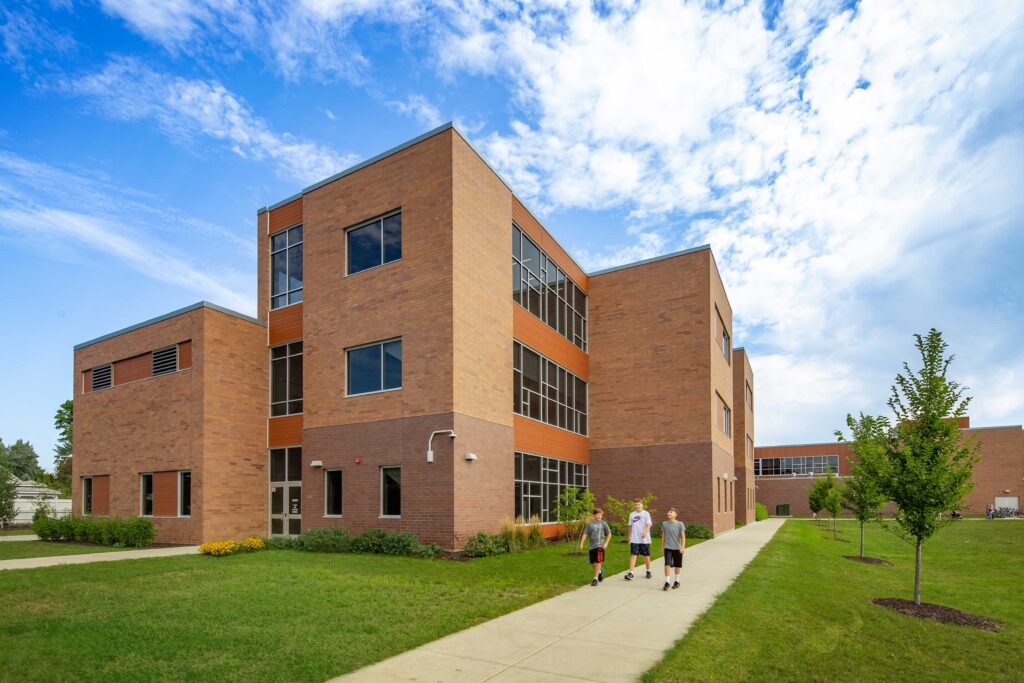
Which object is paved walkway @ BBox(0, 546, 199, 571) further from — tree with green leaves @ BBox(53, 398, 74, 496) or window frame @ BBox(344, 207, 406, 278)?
tree with green leaves @ BBox(53, 398, 74, 496)

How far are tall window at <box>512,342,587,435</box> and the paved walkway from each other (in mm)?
11120

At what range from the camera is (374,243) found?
71.3ft

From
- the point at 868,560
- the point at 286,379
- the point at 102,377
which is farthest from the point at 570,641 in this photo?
the point at 102,377

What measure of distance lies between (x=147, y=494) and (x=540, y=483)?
13912mm

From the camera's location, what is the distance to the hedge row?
21969mm

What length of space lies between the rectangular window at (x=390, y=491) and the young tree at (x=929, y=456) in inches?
491

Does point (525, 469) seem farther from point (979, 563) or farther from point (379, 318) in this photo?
point (979, 563)

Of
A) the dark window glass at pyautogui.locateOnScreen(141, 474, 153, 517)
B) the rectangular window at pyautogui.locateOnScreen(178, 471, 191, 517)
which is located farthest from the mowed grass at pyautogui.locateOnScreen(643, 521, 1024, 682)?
the dark window glass at pyautogui.locateOnScreen(141, 474, 153, 517)

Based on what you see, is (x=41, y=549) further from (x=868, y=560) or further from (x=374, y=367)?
(x=868, y=560)

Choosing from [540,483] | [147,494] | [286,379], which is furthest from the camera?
[540,483]

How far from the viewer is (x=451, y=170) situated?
65.0 feet

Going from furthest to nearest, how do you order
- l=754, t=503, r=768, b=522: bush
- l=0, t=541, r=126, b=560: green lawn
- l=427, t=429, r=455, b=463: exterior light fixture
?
l=754, t=503, r=768, b=522: bush
l=0, t=541, r=126, b=560: green lawn
l=427, t=429, r=455, b=463: exterior light fixture

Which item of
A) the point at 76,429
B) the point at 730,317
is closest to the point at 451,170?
the point at 76,429

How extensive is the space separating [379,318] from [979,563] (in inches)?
821
